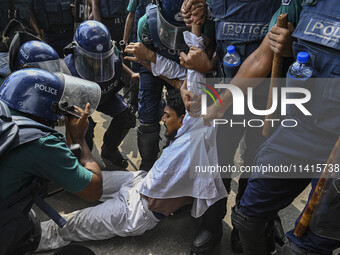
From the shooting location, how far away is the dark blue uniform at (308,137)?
1.62 meters

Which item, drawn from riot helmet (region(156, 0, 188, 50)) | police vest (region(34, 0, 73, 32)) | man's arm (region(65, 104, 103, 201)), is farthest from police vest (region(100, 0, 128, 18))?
man's arm (region(65, 104, 103, 201))

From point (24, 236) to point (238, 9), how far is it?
6.02 feet

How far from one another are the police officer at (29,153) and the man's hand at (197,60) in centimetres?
86

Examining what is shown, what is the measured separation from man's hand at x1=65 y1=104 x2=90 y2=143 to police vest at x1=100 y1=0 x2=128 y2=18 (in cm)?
324

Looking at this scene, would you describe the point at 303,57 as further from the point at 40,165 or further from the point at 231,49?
the point at 40,165

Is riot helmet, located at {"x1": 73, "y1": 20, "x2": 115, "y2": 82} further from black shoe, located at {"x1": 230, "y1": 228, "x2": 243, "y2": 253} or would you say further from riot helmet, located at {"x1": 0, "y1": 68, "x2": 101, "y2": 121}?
A: black shoe, located at {"x1": 230, "y1": 228, "x2": 243, "y2": 253}

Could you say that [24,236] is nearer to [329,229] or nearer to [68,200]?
[68,200]

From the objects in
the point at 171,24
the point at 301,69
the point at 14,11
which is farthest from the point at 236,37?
the point at 14,11

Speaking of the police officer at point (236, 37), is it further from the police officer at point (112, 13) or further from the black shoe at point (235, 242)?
the police officer at point (112, 13)

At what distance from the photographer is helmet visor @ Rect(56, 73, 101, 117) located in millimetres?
2060

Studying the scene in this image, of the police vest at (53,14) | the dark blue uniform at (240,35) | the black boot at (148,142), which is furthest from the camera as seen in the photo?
the police vest at (53,14)

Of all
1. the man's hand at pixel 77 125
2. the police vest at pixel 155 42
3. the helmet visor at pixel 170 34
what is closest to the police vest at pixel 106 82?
the police vest at pixel 155 42

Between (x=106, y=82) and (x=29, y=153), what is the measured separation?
4.90 ft

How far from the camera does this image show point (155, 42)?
3.00m
